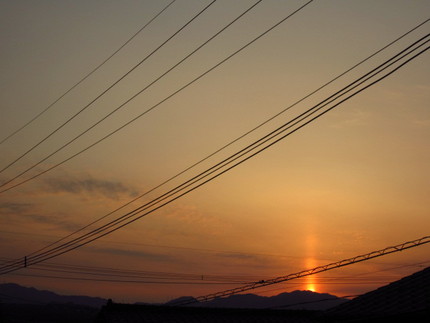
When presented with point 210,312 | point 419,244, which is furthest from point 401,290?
point 210,312

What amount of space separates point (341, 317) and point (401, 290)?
267 cm

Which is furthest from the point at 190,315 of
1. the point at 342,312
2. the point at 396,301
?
the point at 396,301

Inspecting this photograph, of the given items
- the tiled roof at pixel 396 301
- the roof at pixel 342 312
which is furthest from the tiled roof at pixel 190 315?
the tiled roof at pixel 396 301

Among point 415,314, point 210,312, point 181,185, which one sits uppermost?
point 181,185

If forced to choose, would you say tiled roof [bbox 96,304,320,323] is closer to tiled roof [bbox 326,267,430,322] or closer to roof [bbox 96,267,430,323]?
roof [bbox 96,267,430,323]

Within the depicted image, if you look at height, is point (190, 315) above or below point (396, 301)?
above

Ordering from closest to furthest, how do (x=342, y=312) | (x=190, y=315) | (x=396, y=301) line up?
(x=396, y=301) < (x=342, y=312) < (x=190, y=315)

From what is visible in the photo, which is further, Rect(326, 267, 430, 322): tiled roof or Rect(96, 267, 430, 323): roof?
Rect(96, 267, 430, 323): roof

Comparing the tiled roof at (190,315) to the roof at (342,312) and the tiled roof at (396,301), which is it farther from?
the tiled roof at (396,301)

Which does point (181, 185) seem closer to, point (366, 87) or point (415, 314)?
point (366, 87)

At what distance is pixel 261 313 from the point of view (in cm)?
3325

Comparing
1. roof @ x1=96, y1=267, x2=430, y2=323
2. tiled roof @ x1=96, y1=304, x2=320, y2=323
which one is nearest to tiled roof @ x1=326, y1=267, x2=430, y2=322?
roof @ x1=96, y1=267, x2=430, y2=323

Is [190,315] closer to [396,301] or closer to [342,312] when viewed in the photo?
[342,312]

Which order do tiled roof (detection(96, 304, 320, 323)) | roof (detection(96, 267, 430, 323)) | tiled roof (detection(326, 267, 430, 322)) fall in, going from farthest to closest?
tiled roof (detection(96, 304, 320, 323))
roof (detection(96, 267, 430, 323))
tiled roof (detection(326, 267, 430, 322))
